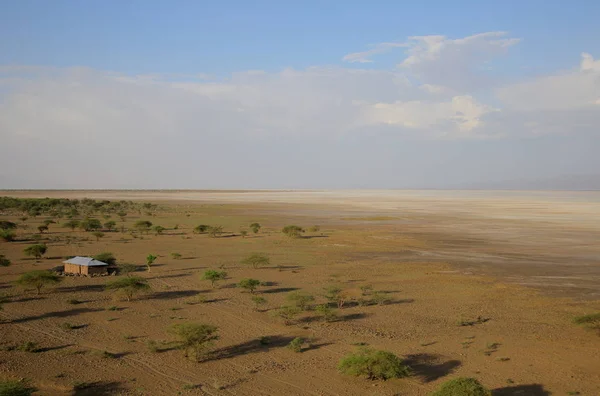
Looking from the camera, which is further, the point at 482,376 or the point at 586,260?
the point at 586,260

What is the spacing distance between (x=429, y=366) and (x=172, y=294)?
12.4 m

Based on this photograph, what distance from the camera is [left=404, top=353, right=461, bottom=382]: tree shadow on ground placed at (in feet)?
40.8

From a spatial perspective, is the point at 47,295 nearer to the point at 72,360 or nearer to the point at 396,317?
the point at 72,360

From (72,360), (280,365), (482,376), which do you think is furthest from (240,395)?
(482,376)

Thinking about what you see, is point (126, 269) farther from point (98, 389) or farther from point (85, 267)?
point (98, 389)

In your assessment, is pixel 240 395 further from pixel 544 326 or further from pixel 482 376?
pixel 544 326

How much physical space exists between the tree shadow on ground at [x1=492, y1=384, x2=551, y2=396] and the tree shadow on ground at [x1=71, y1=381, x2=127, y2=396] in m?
9.08

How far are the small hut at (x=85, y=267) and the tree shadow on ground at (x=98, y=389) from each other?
1444 centimetres

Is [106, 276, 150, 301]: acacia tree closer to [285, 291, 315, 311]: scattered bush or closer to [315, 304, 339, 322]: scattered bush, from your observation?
[285, 291, 315, 311]: scattered bush

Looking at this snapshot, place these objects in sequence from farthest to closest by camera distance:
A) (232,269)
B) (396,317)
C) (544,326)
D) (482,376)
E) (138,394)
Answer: (232,269) < (396,317) < (544,326) < (482,376) < (138,394)

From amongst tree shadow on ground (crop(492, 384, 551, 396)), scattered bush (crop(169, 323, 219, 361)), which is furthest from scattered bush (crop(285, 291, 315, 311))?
tree shadow on ground (crop(492, 384, 551, 396))

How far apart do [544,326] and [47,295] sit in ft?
65.9

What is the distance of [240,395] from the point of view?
11141 mm

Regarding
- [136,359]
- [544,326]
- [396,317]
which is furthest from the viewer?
[396,317]
